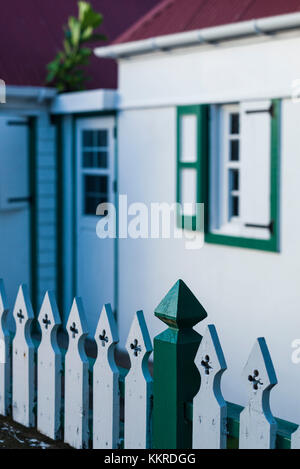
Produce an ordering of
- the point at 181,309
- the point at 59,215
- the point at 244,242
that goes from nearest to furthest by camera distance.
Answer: the point at 181,309, the point at 244,242, the point at 59,215

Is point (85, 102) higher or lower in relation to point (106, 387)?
higher

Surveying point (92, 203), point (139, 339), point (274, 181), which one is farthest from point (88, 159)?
point (139, 339)

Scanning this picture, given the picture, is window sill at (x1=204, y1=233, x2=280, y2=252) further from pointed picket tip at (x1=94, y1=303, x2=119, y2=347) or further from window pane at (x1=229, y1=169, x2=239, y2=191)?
pointed picket tip at (x1=94, y1=303, x2=119, y2=347)

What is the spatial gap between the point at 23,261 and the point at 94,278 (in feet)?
3.01

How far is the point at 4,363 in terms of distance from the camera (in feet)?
18.3

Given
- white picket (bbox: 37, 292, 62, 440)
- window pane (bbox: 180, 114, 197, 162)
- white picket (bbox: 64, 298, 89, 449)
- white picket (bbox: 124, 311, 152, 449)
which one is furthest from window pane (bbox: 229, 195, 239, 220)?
white picket (bbox: 124, 311, 152, 449)

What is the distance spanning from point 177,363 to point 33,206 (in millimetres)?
6131

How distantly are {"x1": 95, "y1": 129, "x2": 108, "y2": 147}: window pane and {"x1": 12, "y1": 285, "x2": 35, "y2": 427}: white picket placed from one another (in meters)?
4.35

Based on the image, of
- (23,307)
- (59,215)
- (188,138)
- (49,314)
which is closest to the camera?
(49,314)

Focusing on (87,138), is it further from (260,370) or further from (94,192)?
(260,370)

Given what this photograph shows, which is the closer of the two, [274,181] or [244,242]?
[274,181]

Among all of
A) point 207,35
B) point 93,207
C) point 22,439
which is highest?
point 207,35

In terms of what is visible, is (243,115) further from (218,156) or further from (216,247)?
(216,247)

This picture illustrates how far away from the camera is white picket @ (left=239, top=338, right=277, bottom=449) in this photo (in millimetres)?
3654
